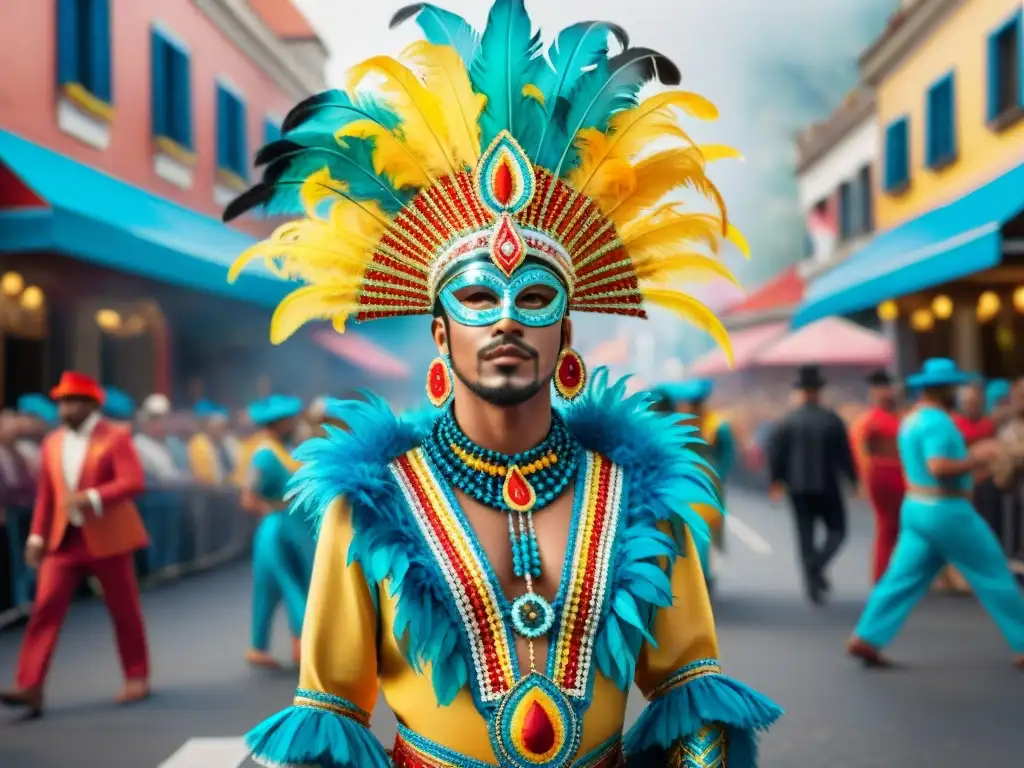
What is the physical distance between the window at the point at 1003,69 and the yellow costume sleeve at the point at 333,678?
488 inches

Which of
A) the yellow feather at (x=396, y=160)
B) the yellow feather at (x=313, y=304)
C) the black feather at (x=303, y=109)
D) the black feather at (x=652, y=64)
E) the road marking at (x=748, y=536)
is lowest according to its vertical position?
the road marking at (x=748, y=536)

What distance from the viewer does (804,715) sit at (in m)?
5.88

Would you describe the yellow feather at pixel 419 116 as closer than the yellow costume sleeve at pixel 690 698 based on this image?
No

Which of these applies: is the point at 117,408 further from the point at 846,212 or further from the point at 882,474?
the point at 846,212

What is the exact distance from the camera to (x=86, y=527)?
6465 mm

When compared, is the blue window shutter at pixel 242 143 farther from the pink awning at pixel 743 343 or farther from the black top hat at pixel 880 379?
the pink awning at pixel 743 343

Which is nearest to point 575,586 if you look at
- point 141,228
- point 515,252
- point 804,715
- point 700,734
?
point 700,734

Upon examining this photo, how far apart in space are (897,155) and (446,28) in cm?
1646

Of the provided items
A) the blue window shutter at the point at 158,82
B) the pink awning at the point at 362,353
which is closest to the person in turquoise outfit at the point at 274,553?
the blue window shutter at the point at 158,82

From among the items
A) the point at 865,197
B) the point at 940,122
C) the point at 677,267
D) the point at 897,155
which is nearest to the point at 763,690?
the point at 677,267

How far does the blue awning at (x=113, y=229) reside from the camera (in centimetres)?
828

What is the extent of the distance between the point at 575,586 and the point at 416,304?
742 mm

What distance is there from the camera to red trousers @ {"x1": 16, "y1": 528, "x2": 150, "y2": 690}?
6191 millimetres

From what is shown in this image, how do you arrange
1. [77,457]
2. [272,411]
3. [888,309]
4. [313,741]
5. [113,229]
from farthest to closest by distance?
[888,309] < [113,229] < [272,411] < [77,457] < [313,741]
